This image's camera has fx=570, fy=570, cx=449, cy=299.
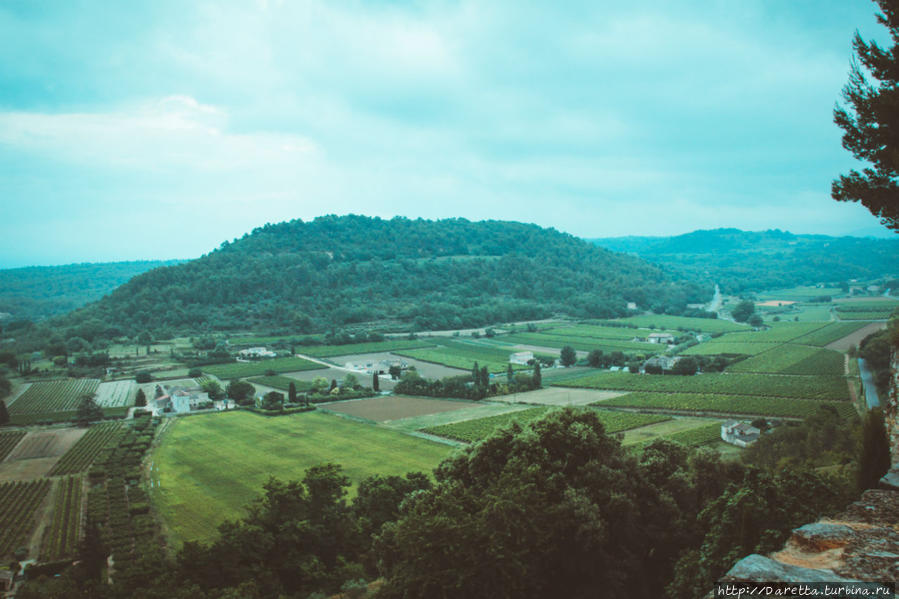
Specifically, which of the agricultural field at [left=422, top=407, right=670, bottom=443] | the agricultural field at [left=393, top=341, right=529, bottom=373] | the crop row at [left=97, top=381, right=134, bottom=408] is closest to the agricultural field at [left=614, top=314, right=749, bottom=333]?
the agricultural field at [left=393, top=341, right=529, bottom=373]

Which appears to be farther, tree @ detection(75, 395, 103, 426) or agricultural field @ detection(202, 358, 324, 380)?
agricultural field @ detection(202, 358, 324, 380)

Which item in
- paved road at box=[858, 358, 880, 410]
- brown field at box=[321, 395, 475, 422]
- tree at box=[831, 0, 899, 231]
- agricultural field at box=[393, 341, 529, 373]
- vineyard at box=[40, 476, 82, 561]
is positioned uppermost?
tree at box=[831, 0, 899, 231]

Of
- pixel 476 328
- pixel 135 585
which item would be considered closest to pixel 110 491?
pixel 135 585

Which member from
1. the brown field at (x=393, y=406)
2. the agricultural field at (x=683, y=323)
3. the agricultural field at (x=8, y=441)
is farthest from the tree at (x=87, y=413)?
the agricultural field at (x=683, y=323)

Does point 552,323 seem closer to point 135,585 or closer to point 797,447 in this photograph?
point 797,447

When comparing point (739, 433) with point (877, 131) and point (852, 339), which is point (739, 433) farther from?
point (852, 339)

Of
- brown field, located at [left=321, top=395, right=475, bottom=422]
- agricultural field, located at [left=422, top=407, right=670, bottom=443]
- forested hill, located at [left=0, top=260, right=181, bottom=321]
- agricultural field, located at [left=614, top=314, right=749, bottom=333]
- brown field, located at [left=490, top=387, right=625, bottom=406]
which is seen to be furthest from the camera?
forested hill, located at [left=0, top=260, right=181, bottom=321]

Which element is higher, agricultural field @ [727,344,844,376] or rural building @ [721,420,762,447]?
agricultural field @ [727,344,844,376]

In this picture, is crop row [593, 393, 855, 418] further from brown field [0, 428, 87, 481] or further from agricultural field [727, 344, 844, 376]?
brown field [0, 428, 87, 481]
